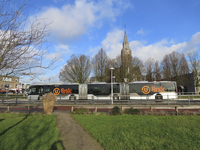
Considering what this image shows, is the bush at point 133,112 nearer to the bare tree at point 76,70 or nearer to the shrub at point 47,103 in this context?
the shrub at point 47,103

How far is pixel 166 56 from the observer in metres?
40.4

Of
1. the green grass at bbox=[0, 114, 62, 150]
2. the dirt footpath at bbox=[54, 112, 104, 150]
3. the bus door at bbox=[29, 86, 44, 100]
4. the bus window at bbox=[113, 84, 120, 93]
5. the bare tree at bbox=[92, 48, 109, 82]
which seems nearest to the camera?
the green grass at bbox=[0, 114, 62, 150]

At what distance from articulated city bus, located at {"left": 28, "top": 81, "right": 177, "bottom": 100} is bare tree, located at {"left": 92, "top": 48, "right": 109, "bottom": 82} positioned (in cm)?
1294

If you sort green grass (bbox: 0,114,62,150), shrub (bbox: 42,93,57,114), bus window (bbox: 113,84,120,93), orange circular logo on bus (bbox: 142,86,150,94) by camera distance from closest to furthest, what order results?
green grass (bbox: 0,114,62,150)
shrub (bbox: 42,93,57,114)
orange circular logo on bus (bbox: 142,86,150,94)
bus window (bbox: 113,84,120,93)

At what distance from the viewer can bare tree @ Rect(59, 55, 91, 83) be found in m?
37.2

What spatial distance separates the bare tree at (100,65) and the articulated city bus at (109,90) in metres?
12.9

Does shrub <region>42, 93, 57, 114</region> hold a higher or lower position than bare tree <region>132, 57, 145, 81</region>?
lower

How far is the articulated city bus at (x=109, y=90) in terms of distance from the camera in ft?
73.6

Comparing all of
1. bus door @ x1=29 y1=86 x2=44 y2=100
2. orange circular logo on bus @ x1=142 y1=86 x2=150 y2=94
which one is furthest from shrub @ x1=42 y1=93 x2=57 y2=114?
orange circular logo on bus @ x1=142 y1=86 x2=150 y2=94

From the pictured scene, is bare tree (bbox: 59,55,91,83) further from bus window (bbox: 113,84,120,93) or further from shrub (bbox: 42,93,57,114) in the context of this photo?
shrub (bbox: 42,93,57,114)

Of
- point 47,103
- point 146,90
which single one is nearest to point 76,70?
point 146,90

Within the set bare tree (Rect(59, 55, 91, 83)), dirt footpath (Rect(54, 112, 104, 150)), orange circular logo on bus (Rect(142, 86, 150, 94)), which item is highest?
bare tree (Rect(59, 55, 91, 83))

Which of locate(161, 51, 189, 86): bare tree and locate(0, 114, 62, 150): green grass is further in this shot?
locate(161, 51, 189, 86): bare tree

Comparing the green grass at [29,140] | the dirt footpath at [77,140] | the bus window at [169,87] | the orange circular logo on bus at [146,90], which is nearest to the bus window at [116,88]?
the orange circular logo on bus at [146,90]
